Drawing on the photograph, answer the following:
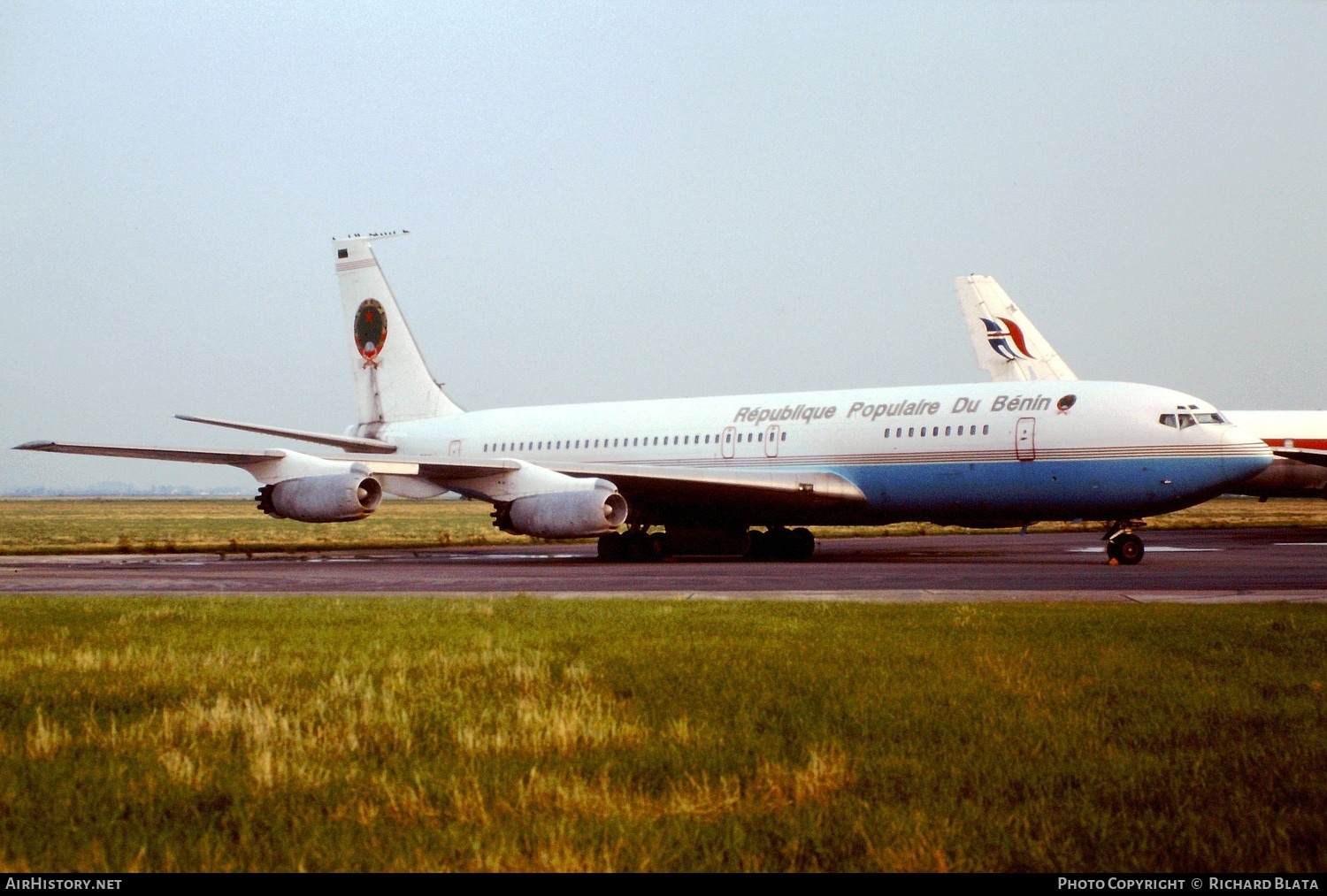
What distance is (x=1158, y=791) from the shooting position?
5.71 m

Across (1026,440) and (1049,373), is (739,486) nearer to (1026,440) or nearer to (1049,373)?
(1026,440)

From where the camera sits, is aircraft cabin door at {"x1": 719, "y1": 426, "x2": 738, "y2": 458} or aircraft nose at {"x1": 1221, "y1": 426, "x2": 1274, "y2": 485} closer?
aircraft nose at {"x1": 1221, "y1": 426, "x2": 1274, "y2": 485}

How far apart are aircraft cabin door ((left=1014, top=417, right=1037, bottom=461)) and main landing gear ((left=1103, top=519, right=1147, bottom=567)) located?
78.4 inches

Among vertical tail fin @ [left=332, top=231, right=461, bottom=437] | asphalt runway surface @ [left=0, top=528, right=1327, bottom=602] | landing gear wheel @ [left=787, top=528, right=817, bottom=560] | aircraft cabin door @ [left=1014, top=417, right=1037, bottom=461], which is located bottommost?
asphalt runway surface @ [left=0, top=528, right=1327, bottom=602]

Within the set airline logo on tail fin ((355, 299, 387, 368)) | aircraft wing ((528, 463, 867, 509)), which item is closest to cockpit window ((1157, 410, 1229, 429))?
aircraft wing ((528, 463, 867, 509))

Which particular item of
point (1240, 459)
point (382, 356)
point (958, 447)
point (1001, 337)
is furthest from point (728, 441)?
point (1001, 337)

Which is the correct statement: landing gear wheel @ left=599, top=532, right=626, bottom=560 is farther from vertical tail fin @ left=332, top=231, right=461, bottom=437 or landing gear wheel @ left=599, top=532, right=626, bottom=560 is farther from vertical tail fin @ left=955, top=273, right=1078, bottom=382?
vertical tail fin @ left=955, top=273, right=1078, bottom=382

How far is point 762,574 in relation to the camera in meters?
22.7

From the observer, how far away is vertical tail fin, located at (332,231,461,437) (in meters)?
36.9

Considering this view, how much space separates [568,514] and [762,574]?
5555mm

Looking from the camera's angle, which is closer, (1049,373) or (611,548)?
(611,548)

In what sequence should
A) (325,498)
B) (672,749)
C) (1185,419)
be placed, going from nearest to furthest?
(672,749)
(1185,419)
(325,498)

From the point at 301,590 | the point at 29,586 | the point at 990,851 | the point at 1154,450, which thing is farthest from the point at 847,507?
the point at 990,851

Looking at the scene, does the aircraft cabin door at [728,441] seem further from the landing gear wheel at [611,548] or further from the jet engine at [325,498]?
the jet engine at [325,498]
